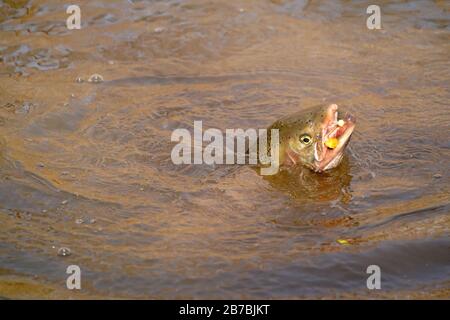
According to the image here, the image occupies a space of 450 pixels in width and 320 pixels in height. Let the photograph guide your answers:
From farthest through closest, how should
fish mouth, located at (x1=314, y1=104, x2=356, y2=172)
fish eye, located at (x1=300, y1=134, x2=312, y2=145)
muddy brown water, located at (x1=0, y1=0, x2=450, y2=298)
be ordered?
fish eye, located at (x1=300, y1=134, x2=312, y2=145) < fish mouth, located at (x1=314, y1=104, x2=356, y2=172) < muddy brown water, located at (x1=0, y1=0, x2=450, y2=298)

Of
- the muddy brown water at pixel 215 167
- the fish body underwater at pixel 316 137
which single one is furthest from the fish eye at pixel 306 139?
the muddy brown water at pixel 215 167

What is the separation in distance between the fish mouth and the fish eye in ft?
0.17

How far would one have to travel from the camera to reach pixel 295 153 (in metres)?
4.98

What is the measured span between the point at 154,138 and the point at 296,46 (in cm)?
240

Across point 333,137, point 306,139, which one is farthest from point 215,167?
point 333,137

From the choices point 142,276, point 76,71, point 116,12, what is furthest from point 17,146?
point 116,12

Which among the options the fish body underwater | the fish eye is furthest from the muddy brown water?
the fish eye

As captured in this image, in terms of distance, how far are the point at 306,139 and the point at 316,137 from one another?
81 mm

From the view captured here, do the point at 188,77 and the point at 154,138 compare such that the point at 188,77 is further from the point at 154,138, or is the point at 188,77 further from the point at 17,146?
the point at 17,146

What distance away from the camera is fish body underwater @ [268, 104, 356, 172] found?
4.74 metres

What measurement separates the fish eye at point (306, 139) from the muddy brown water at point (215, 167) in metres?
0.28

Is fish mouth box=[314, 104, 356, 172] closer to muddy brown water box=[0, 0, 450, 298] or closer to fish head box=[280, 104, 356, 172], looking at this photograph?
fish head box=[280, 104, 356, 172]

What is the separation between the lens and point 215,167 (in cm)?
530

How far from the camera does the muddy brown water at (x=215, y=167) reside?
396 cm
